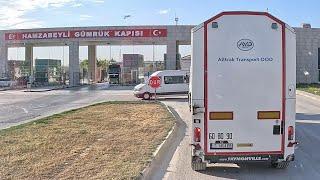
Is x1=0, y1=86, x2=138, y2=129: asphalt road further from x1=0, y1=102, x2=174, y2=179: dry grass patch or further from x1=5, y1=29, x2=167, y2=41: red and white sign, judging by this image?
x1=5, y1=29, x2=167, y2=41: red and white sign

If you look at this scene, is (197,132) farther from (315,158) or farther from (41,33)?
(41,33)

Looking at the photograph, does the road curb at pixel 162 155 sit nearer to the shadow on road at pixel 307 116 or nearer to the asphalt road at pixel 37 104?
the asphalt road at pixel 37 104

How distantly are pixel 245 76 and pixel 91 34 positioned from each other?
50.8m

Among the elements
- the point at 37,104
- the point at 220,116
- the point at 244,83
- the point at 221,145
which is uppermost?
the point at 244,83

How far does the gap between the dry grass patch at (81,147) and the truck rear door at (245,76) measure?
1.90m

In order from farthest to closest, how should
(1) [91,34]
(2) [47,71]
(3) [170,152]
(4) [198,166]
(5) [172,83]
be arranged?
(2) [47,71]
(1) [91,34]
(5) [172,83]
(3) [170,152]
(4) [198,166]

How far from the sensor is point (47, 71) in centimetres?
6856

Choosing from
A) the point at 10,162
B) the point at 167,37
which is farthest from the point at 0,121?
the point at 167,37

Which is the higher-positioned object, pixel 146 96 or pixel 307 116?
pixel 146 96

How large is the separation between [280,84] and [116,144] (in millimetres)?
4734

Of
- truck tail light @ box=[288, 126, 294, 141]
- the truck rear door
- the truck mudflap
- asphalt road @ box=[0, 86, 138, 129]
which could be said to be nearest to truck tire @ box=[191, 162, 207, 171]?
the truck mudflap

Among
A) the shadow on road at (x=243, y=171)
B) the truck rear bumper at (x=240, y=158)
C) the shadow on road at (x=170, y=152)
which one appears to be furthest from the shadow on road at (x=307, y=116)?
the truck rear bumper at (x=240, y=158)

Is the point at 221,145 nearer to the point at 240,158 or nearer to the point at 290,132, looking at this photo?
the point at 240,158

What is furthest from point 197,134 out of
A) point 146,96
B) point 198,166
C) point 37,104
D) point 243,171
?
point 146,96
